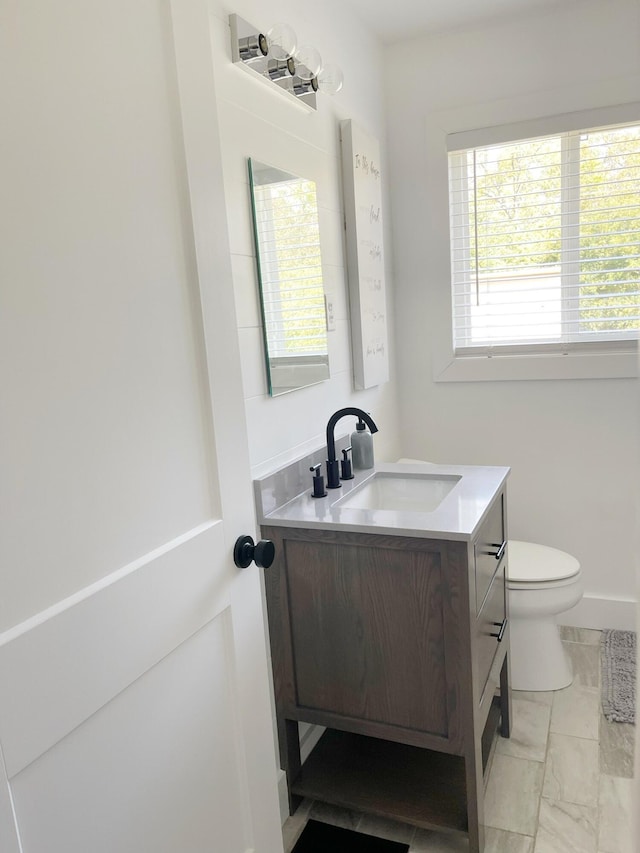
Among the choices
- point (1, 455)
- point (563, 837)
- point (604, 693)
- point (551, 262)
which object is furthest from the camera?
point (551, 262)

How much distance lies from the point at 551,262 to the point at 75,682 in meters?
2.37

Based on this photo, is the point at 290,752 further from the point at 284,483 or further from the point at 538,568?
the point at 538,568

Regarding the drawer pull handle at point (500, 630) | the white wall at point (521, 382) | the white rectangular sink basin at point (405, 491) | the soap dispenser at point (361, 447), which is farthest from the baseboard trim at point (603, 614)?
the soap dispenser at point (361, 447)

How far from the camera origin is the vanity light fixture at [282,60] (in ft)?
5.15

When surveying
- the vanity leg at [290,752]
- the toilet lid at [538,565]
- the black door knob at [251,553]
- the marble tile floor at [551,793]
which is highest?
the black door knob at [251,553]

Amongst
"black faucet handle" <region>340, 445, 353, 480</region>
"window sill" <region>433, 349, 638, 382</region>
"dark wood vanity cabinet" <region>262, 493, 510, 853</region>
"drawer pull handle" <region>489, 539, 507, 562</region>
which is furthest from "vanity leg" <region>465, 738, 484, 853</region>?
"window sill" <region>433, 349, 638, 382</region>

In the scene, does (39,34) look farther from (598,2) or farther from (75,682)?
(598,2)

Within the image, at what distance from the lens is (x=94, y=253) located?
3.03 ft

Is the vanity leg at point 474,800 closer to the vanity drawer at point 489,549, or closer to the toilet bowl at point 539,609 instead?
the vanity drawer at point 489,549

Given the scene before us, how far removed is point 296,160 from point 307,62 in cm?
28

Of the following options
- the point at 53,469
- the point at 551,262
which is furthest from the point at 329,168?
the point at 53,469

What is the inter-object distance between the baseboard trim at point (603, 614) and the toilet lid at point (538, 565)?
1.53ft

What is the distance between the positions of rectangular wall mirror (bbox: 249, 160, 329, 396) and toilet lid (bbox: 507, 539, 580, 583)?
37.9 inches

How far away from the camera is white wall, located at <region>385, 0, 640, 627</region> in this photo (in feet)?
8.05
